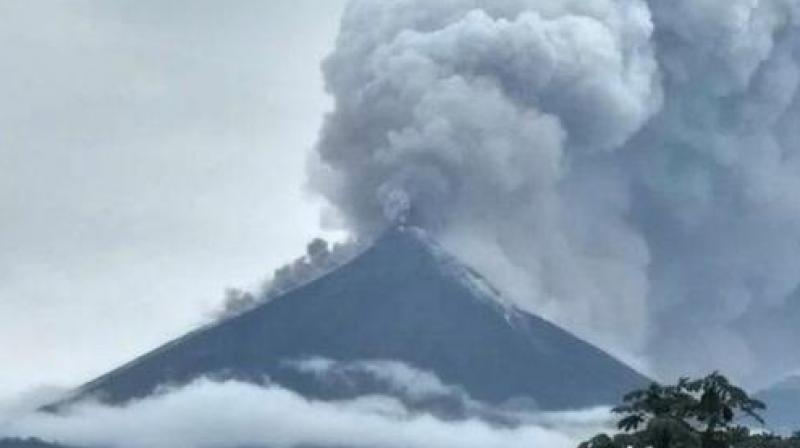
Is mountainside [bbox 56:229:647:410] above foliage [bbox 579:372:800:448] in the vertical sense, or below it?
above

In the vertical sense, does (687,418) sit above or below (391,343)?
below

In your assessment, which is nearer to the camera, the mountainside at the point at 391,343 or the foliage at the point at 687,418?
the foliage at the point at 687,418

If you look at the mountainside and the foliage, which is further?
the mountainside

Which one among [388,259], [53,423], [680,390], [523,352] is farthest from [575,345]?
[680,390]

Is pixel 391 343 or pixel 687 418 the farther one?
pixel 391 343
